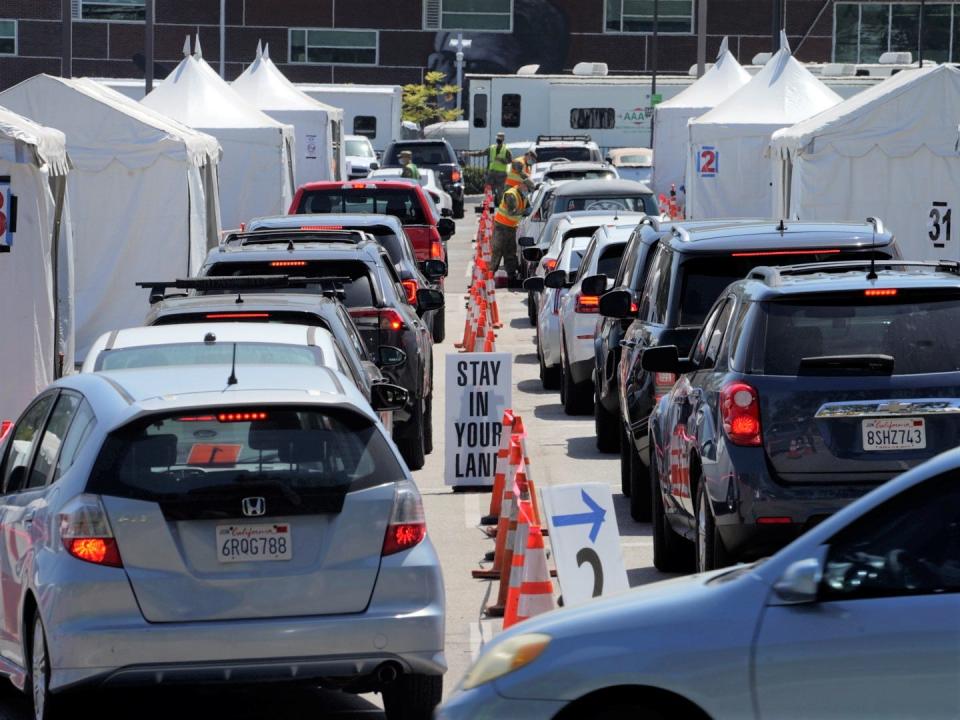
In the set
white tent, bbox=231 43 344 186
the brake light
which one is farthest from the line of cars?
white tent, bbox=231 43 344 186

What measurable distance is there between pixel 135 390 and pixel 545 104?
53.4 meters

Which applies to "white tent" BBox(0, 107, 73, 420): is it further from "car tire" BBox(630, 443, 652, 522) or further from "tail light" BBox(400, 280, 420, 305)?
"car tire" BBox(630, 443, 652, 522)

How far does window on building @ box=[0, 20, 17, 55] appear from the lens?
80.6 meters

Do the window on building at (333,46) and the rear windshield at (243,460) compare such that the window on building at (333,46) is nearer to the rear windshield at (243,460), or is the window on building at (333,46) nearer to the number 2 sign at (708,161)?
the number 2 sign at (708,161)

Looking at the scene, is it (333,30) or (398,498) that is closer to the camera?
(398,498)

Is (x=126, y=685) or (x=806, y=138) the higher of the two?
(x=806, y=138)

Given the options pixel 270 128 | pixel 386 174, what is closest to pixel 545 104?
pixel 386 174

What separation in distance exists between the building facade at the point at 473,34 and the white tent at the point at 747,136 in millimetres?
48104

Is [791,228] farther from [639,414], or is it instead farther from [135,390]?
[135,390]

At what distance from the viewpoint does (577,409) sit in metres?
17.6

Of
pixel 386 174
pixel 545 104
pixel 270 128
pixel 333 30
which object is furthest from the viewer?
pixel 333 30

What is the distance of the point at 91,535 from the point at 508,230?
25133 mm

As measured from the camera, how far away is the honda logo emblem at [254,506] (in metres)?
6.89

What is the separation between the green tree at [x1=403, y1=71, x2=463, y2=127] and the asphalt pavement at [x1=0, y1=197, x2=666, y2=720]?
56210 millimetres
